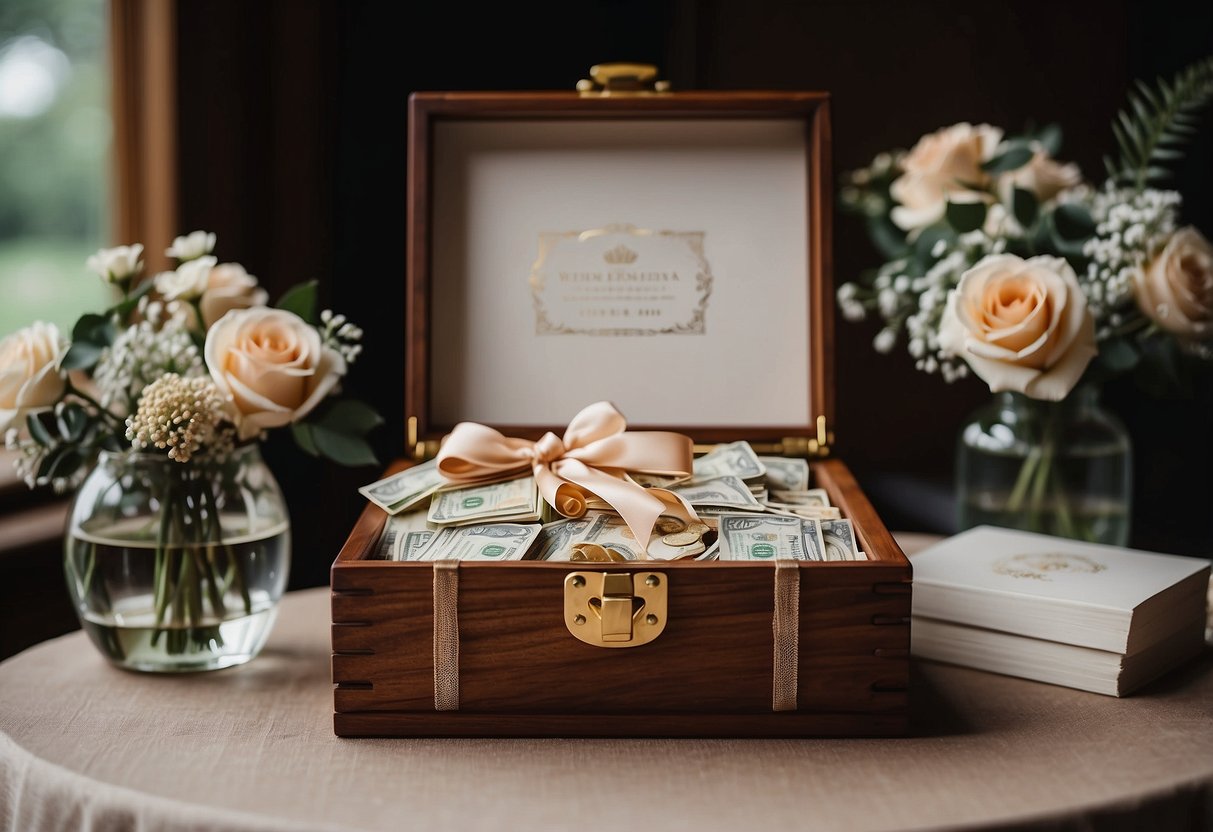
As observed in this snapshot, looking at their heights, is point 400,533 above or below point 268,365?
below

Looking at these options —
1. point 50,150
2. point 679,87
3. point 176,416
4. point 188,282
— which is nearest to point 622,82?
point 188,282

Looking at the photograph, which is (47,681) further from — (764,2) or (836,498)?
(764,2)

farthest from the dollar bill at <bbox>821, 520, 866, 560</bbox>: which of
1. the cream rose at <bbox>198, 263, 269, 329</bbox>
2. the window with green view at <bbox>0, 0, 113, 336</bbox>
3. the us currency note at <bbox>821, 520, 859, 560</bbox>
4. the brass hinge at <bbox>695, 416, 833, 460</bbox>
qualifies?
the window with green view at <bbox>0, 0, 113, 336</bbox>

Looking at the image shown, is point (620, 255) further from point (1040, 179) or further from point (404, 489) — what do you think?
point (1040, 179)

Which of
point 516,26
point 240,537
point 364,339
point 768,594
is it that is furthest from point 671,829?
point 516,26

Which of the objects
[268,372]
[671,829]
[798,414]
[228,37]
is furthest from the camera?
[228,37]

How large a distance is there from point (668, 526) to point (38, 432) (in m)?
0.72

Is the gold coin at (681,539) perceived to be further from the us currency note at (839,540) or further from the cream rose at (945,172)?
the cream rose at (945,172)

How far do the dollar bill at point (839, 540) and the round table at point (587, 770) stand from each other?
0.18m

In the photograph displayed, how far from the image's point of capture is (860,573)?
3.49 feet

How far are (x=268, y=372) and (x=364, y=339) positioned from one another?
4.04 ft

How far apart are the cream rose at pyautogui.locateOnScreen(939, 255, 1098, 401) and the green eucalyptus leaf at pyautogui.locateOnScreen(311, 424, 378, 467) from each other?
0.77m

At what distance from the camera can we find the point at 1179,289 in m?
1.55

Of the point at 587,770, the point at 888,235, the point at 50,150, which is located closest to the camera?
the point at 587,770
